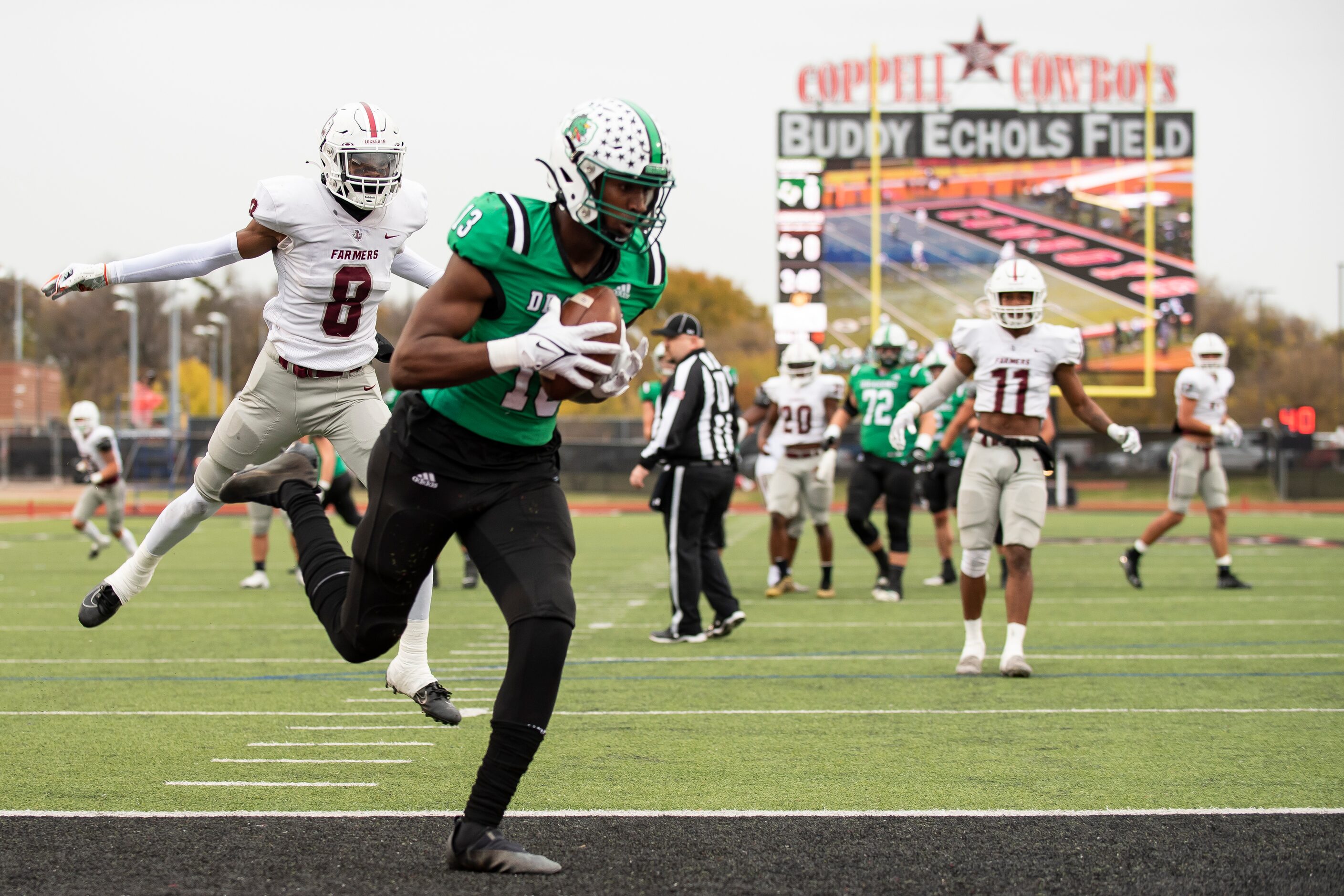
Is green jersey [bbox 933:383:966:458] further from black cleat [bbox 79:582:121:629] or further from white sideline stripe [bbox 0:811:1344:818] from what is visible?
white sideline stripe [bbox 0:811:1344:818]

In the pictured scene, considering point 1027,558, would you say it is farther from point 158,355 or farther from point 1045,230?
point 158,355

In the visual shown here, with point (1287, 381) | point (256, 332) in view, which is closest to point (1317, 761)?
point (1287, 381)

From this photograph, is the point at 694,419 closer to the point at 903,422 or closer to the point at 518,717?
the point at 903,422

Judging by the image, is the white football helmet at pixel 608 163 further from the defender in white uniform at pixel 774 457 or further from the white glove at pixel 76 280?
the defender in white uniform at pixel 774 457

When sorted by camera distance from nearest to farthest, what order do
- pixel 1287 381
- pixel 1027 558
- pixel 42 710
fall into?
pixel 42 710, pixel 1027 558, pixel 1287 381

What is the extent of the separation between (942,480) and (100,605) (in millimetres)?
8272

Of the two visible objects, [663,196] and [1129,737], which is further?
[1129,737]

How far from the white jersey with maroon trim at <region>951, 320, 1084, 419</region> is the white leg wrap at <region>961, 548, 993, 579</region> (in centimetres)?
73

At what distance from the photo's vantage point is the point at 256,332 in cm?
8112

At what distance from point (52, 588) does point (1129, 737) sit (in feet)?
32.3

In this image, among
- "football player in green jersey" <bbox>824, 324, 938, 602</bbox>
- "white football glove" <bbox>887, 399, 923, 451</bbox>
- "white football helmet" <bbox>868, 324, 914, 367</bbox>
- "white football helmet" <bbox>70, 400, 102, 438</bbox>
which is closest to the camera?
"white football glove" <bbox>887, 399, 923, 451</bbox>

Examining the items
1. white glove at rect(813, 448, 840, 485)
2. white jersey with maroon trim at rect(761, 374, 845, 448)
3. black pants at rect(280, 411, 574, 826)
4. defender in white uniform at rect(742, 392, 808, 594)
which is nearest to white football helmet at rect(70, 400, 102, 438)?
defender in white uniform at rect(742, 392, 808, 594)

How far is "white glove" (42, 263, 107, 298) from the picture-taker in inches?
204

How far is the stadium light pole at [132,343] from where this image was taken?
142 feet
